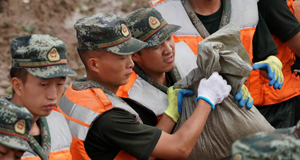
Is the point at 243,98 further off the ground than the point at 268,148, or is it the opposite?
the point at 268,148

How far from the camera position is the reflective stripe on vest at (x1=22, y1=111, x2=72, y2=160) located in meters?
2.70

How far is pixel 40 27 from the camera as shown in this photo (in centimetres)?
667

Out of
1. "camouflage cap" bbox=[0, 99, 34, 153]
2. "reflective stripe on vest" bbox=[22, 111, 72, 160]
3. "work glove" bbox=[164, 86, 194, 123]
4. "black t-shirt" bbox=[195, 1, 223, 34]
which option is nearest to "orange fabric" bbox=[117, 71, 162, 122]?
"work glove" bbox=[164, 86, 194, 123]

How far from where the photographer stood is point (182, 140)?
9.55 ft

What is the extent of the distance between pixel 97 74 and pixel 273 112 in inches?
63.5

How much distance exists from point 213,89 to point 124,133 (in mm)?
580

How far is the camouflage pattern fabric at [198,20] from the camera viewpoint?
373 cm

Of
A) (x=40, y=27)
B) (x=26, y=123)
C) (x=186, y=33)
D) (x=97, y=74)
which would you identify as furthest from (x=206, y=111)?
(x=40, y=27)

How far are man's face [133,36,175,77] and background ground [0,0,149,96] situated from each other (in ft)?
9.75

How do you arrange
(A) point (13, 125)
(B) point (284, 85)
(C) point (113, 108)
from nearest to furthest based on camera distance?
(A) point (13, 125) < (C) point (113, 108) < (B) point (284, 85)

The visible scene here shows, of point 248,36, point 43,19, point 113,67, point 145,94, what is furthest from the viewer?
point 43,19

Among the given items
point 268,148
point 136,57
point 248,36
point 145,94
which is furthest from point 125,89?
point 268,148

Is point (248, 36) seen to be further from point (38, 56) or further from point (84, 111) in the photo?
point (38, 56)

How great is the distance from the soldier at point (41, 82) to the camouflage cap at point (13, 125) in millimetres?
393
